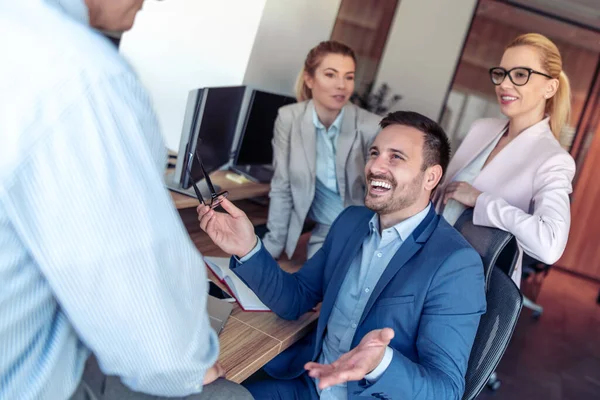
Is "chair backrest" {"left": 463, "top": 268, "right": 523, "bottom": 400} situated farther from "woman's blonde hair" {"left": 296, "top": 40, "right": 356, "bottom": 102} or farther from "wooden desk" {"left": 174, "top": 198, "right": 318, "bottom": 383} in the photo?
"woman's blonde hair" {"left": 296, "top": 40, "right": 356, "bottom": 102}

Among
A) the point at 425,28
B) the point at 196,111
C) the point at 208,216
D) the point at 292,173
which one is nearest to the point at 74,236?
the point at 208,216

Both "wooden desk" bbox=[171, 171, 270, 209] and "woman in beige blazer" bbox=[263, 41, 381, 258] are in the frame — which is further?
"wooden desk" bbox=[171, 171, 270, 209]

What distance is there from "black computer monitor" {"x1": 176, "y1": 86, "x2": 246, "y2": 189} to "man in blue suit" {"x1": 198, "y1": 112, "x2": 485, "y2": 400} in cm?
74

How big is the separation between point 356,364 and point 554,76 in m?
1.62

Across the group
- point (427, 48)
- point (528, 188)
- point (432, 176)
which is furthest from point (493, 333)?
point (427, 48)

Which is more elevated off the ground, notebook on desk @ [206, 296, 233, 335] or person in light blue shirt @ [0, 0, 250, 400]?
person in light blue shirt @ [0, 0, 250, 400]

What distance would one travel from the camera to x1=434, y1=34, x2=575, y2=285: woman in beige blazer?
211cm

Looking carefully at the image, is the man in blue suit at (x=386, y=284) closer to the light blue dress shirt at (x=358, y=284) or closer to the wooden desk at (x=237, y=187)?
the light blue dress shirt at (x=358, y=284)

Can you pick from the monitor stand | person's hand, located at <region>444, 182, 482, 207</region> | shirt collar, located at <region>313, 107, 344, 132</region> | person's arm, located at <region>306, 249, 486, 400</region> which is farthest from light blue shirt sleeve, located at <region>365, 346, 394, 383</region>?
shirt collar, located at <region>313, 107, 344, 132</region>

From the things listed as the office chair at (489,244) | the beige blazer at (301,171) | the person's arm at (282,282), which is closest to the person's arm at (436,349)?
the office chair at (489,244)

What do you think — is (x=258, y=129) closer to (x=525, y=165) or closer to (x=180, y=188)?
(x=180, y=188)

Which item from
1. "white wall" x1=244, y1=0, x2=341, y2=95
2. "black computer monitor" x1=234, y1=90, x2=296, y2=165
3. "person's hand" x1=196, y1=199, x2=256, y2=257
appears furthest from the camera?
"white wall" x1=244, y1=0, x2=341, y2=95

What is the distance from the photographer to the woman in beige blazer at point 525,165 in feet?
6.93

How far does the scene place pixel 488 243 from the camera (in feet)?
6.37
